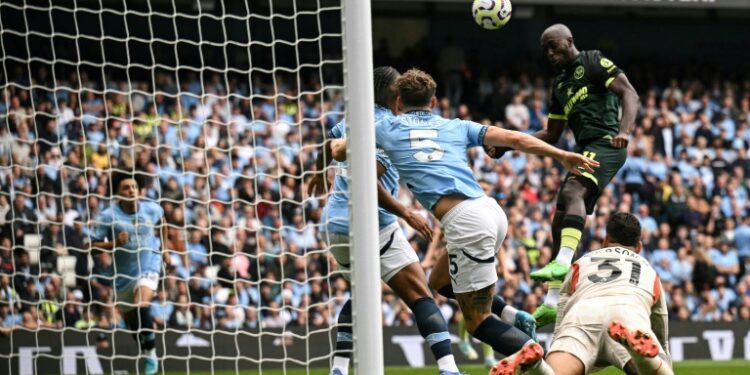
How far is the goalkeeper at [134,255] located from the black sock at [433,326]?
356cm

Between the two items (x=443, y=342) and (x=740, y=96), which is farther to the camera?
(x=740, y=96)

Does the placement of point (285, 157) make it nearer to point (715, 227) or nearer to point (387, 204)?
point (715, 227)

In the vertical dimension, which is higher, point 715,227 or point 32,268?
point 32,268

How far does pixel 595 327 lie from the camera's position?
7375 millimetres

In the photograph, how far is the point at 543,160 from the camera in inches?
745

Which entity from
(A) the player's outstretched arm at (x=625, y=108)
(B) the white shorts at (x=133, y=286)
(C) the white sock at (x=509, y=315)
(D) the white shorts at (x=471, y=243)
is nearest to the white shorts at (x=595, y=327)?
(D) the white shorts at (x=471, y=243)

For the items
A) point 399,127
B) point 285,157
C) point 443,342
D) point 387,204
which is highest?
point 399,127

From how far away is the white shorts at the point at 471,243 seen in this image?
7.57 metres

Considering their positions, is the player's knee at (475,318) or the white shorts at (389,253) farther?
the white shorts at (389,253)

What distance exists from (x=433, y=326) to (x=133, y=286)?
4.27m

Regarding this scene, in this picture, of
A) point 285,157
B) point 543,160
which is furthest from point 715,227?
point 285,157

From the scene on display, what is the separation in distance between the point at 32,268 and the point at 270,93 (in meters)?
8.46

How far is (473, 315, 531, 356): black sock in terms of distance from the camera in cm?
756

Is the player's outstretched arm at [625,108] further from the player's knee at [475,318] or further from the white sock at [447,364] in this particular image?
the white sock at [447,364]
